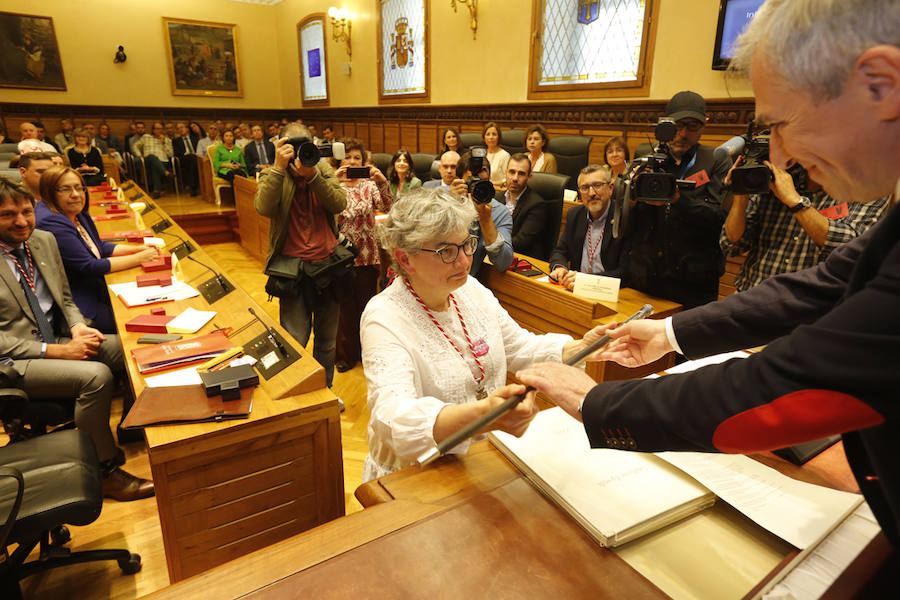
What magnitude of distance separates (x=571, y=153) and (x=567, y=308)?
3.45 meters

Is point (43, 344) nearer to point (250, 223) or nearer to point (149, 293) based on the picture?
point (149, 293)

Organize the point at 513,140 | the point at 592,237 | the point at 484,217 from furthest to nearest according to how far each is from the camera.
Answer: the point at 513,140 → the point at 592,237 → the point at 484,217

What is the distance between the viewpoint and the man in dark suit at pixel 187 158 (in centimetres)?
1044

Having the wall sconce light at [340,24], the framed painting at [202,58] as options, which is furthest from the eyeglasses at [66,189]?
the framed painting at [202,58]

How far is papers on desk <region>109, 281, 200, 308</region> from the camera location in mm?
2509

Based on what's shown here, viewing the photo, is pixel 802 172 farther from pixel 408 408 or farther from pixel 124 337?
pixel 124 337

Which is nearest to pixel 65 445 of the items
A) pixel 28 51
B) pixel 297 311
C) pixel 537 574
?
pixel 297 311

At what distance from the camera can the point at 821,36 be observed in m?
0.60

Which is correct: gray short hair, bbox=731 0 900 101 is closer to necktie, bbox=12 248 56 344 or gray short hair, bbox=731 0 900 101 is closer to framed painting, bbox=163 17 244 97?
necktie, bbox=12 248 56 344

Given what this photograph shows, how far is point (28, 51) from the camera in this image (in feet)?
34.0

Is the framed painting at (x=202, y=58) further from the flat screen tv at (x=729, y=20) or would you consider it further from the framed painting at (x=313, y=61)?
the flat screen tv at (x=729, y=20)

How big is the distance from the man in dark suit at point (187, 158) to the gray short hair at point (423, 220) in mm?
10349

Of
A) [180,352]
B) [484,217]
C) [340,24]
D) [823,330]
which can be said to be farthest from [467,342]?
[340,24]

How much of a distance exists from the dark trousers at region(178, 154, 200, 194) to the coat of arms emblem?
15.0 ft
